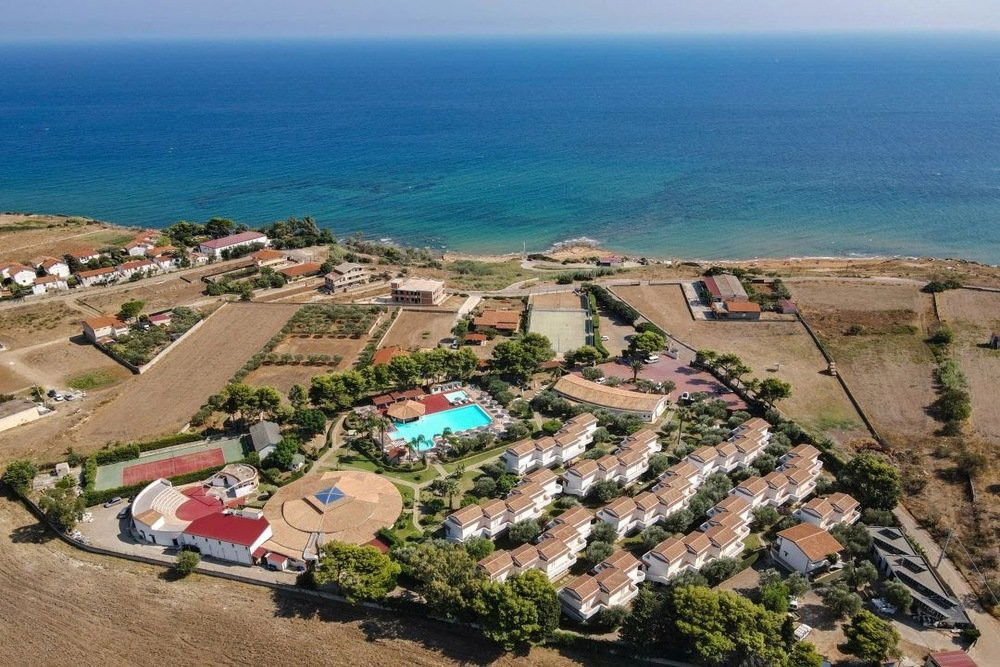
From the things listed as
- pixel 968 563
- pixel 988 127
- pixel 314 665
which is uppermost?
pixel 988 127

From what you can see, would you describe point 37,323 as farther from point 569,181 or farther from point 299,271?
point 569,181

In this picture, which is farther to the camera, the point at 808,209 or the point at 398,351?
the point at 808,209

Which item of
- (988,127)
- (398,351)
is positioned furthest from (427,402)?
(988,127)

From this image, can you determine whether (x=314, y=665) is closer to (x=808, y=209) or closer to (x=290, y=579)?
(x=290, y=579)

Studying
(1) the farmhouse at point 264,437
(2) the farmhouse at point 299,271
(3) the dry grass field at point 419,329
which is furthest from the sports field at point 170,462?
(2) the farmhouse at point 299,271

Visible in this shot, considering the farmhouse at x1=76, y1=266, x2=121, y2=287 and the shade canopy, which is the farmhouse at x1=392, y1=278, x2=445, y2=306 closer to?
the shade canopy

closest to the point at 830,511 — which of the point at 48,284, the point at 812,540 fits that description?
the point at 812,540

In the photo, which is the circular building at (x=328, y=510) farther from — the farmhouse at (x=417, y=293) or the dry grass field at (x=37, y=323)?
the dry grass field at (x=37, y=323)
